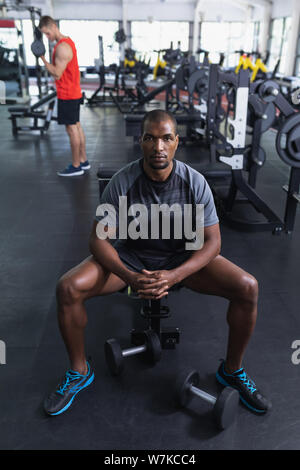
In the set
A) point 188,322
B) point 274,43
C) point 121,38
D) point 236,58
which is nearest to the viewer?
point 188,322

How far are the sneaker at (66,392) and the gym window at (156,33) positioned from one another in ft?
40.0

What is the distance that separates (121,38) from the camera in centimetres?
862

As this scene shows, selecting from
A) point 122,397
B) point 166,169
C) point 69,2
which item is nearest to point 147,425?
point 122,397

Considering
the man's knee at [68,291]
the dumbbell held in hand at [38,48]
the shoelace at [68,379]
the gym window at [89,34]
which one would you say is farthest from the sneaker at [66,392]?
the gym window at [89,34]

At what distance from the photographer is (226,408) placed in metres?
1.07

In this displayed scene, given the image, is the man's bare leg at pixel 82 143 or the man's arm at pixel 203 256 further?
the man's bare leg at pixel 82 143

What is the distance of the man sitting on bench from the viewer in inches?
44.3

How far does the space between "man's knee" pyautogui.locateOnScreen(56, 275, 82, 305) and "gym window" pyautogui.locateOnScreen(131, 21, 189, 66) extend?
1215cm

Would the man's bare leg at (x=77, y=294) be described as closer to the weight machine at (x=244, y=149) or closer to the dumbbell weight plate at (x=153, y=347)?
the dumbbell weight plate at (x=153, y=347)

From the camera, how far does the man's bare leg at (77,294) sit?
3.62ft

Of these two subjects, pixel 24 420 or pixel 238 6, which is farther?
pixel 238 6

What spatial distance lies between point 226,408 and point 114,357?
370 millimetres
